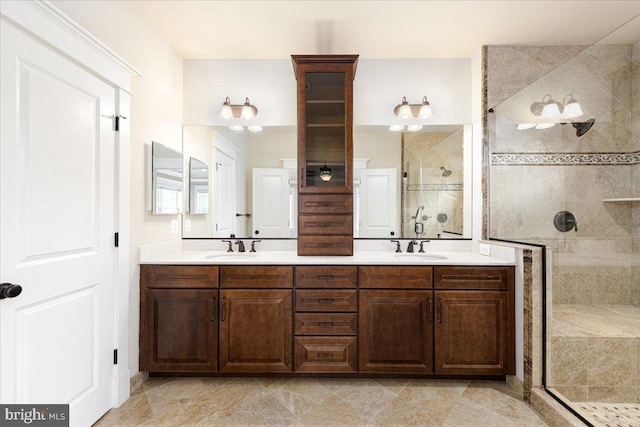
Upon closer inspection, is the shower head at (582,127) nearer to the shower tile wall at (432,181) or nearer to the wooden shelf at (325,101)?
the shower tile wall at (432,181)

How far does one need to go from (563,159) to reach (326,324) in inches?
83.5

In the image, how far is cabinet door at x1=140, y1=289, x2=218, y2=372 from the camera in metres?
2.09

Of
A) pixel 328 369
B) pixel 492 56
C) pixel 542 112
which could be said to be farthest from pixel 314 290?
pixel 492 56

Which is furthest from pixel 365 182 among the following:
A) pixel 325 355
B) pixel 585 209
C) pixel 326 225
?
pixel 585 209

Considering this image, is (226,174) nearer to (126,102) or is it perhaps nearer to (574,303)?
(126,102)

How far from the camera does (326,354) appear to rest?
2.09m

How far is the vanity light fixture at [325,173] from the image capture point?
242 cm

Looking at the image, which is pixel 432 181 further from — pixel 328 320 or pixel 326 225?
pixel 328 320

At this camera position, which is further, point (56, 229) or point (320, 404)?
point (320, 404)

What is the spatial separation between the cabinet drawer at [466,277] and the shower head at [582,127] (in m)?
1.15

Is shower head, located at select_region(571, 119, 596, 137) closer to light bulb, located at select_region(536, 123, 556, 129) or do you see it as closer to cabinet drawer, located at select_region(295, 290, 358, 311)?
light bulb, located at select_region(536, 123, 556, 129)

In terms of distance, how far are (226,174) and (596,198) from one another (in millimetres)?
2749

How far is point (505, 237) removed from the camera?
2.43 metres

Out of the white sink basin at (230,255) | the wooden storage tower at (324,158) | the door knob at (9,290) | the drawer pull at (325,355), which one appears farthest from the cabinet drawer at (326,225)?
the door knob at (9,290)
